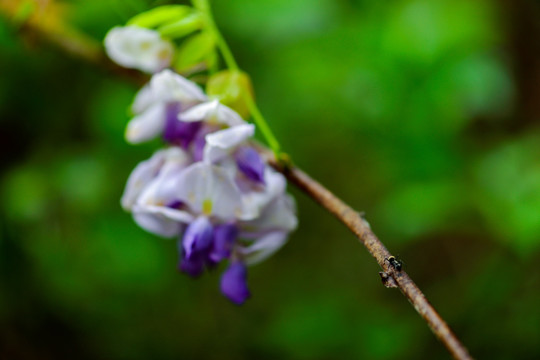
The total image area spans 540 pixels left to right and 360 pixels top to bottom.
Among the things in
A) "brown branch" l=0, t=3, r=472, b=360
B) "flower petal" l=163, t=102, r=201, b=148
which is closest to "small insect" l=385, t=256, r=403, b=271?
"brown branch" l=0, t=3, r=472, b=360

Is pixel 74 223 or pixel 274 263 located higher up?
pixel 74 223

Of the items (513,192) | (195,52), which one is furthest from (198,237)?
(513,192)

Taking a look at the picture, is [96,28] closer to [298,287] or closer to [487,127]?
[298,287]

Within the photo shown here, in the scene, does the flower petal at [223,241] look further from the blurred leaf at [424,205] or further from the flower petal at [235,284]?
the blurred leaf at [424,205]

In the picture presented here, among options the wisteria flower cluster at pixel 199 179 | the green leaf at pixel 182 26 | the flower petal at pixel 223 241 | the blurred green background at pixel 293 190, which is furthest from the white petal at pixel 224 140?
the blurred green background at pixel 293 190

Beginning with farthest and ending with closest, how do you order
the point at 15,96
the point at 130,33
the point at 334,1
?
the point at 334,1, the point at 15,96, the point at 130,33

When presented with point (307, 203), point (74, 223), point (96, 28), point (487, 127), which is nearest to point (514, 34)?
point (487, 127)
